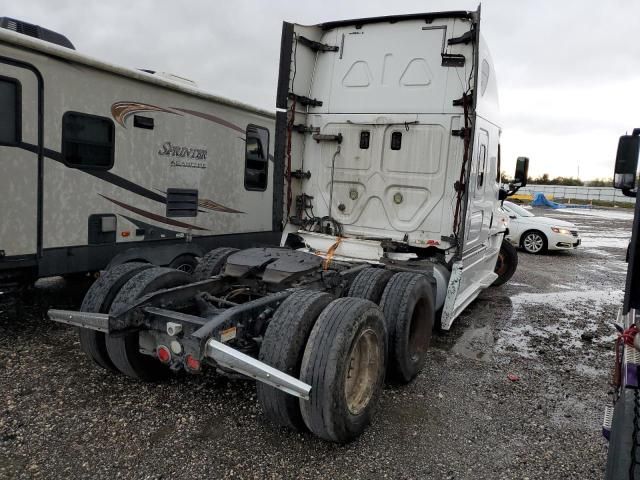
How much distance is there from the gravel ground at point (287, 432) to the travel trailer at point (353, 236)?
0.76ft

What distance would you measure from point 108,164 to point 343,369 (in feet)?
12.8

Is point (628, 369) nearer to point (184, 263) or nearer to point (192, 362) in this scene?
point (192, 362)

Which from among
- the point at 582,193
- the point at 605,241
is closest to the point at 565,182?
the point at 582,193

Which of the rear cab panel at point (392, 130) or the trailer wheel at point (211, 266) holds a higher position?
the rear cab panel at point (392, 130)

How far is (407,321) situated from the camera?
14.5 ft

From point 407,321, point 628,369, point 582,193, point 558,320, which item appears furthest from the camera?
point 582,193

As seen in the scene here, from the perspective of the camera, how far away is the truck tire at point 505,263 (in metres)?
9.05

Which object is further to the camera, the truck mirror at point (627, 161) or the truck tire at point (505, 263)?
the truck tire at point (505, 263)

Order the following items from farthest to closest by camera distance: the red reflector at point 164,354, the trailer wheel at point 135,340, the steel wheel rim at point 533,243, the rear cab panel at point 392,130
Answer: the steel wheel rim at point 533,243
the rear cab panel at point 392,130
the trailer wheel at point 135,340
the red reflector at point 164,354

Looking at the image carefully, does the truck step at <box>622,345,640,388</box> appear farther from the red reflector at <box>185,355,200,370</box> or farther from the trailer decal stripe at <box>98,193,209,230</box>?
the trailer decal stripe at <box>98,193,209,230</box>

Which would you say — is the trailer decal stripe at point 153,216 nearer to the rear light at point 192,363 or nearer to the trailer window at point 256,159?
the trailer window at point 256,159

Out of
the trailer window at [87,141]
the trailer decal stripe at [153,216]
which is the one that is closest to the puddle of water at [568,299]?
the trailer decal stripe at [153,216]

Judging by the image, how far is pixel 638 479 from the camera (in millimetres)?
1665

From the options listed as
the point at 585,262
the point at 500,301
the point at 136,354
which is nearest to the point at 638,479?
the point at 136,354
